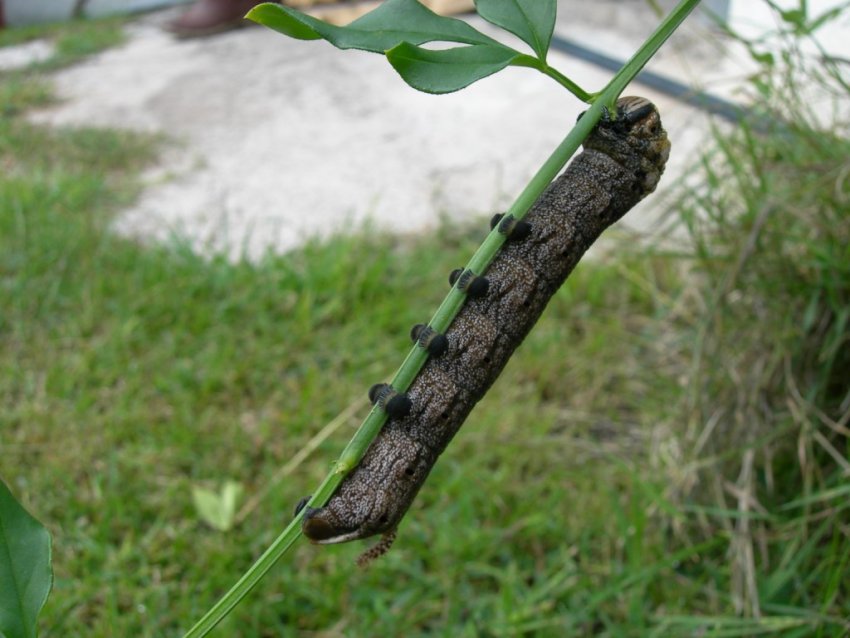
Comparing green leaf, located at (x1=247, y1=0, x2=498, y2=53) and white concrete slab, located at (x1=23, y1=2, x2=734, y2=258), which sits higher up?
green leaf, located at (x1=247, y1=0, x2=498, y2=53)

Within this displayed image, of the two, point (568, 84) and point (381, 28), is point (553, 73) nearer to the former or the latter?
point (568, 84)

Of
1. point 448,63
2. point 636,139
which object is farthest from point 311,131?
point 448,63

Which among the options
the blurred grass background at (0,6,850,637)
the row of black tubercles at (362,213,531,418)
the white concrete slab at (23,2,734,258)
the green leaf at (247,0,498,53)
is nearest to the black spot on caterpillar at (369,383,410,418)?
the row of black tubercles at (362,213,531,418)

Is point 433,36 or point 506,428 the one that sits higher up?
point 433,36

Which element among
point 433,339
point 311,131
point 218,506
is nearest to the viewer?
point 433,339

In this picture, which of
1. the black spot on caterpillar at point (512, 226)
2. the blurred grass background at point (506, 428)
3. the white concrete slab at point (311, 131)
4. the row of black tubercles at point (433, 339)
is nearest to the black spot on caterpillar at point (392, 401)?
the row of black tubercles at point (433, 339)

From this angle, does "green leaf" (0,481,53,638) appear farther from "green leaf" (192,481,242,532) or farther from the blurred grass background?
"green leaf" (192,481,242,532)

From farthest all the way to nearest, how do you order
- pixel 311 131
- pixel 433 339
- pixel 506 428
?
1. pixel 311 131
2. pixel 506 428
3. pixel 433 339
